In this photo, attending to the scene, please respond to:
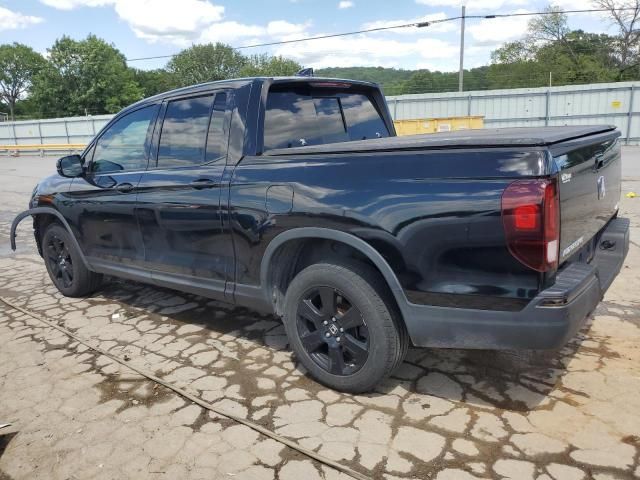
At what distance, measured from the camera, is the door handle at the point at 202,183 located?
11.3 ft

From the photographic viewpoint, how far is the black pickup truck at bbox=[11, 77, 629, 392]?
7.64ft

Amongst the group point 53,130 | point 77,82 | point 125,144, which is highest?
point 77,82

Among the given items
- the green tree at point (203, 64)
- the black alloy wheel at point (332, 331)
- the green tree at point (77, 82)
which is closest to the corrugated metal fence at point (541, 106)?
the black alloy wheel at point (332, 331)

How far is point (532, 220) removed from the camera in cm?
222

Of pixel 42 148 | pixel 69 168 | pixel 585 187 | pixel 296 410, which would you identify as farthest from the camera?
pixel 42 148

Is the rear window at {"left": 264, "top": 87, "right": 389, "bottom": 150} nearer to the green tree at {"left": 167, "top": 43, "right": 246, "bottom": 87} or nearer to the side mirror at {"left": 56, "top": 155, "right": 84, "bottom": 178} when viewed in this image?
the side mirror at {"left": 56, "top": 155, "right": 84, "bottom": 178}

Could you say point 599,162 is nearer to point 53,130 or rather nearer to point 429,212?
point 429,212

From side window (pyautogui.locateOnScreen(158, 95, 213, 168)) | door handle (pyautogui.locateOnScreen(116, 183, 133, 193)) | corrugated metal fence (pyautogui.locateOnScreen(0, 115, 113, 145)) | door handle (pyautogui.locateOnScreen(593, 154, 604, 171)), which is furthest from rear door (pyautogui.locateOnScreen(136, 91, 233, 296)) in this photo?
corrugated metal fence (pyautogui.locateOnScreen(0, 115, 113, 145))

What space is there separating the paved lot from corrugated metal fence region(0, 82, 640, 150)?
1998 centimetres

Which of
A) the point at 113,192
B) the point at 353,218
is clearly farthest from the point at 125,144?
the point at 353,218

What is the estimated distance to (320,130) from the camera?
379cm

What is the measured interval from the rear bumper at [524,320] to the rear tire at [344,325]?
17 cm

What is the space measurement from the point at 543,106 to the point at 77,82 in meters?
56.9

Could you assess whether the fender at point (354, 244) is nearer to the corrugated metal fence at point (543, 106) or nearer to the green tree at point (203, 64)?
the corrugated metal fence at point (543, 106)
